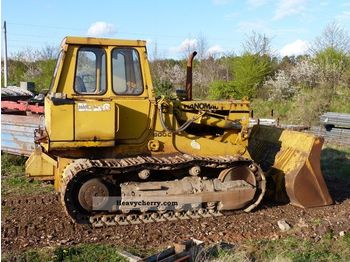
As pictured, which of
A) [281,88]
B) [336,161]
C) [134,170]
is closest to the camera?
[134,170]

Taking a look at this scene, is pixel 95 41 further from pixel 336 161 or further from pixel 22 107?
pixel 336 161

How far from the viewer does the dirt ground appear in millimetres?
6453

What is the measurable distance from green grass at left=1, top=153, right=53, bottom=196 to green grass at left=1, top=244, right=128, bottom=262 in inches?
130

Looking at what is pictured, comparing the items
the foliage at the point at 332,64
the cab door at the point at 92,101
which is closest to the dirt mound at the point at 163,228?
the cab door at the point at 92,101

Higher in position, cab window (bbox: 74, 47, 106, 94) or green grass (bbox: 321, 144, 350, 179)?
cab window (bbox: 74, 47, 106, 94)

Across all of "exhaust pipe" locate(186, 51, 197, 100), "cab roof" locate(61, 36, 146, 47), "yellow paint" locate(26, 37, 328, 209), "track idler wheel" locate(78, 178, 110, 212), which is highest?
"cab roof" locate(61, 36, 146, 47)

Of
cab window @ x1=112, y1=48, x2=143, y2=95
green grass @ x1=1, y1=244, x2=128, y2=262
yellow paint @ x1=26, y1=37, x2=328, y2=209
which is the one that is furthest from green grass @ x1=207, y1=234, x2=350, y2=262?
cab window @ x1=112, y1=48, x2=143, y2=95

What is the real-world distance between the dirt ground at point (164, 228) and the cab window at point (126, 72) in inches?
80.3

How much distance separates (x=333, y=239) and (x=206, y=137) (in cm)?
257

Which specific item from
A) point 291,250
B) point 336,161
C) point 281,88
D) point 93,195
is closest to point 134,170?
point 93,195

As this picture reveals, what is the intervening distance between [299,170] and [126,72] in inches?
125

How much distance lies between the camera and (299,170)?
7973 millimetres

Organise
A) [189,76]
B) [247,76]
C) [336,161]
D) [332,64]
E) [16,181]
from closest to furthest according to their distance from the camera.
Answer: [189,76]
[16,181]
[336,161]
[332,64]
[247,76]

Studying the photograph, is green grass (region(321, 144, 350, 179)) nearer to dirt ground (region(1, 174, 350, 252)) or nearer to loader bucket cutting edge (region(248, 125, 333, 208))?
loader bucket cutting edge (region(248, 125, 333, 208))
